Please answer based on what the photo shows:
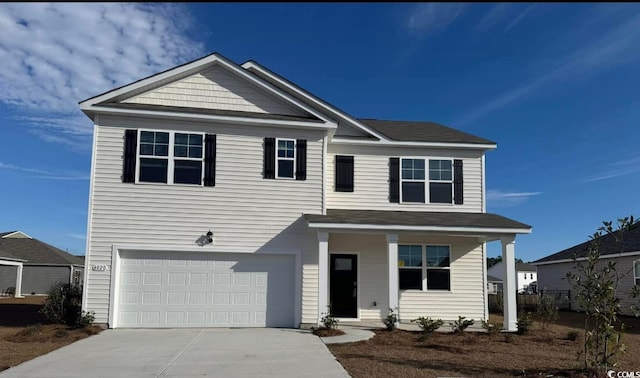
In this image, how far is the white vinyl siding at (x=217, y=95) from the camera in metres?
14.7

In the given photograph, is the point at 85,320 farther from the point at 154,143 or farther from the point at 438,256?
the point at 438,256

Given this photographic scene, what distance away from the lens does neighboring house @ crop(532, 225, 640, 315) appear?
22266 millimetres

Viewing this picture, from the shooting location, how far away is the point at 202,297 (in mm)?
14070

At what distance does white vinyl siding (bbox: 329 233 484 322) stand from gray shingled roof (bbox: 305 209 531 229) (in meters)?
0.76

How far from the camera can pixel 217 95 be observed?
14.9 m

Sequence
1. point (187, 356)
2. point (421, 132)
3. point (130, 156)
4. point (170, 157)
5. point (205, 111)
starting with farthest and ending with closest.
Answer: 1. point (421, 132)
2. point (205, 111)
3. point (170, 157)
4. point (130, 156)
5. point (187, 356)

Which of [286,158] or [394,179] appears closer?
[286,158]

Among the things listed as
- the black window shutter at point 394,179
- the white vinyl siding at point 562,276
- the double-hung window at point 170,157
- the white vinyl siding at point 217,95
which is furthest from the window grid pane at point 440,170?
the white vinyl siding at point 562,276

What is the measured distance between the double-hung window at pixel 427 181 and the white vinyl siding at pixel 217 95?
12.9 ft

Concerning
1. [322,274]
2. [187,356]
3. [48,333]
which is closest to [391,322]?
[322,274]

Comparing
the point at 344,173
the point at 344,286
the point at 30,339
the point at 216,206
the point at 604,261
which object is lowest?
the point at 30,339

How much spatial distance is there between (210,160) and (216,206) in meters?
1.27

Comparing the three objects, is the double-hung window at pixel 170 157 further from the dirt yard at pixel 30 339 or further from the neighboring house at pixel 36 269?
the neighboring house at pixel 36 269

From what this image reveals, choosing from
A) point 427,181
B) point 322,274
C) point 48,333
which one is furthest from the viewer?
point 427,181
